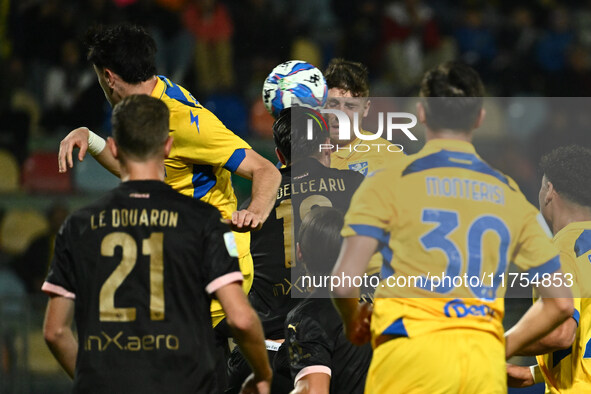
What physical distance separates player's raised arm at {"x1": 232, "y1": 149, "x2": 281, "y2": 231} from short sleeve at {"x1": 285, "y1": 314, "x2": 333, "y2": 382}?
0.55 metres

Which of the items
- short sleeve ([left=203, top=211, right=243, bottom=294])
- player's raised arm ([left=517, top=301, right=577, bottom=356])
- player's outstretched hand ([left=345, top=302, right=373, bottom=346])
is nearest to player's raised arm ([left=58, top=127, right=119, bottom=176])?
short sleeve ([left=203, top=211, right=243, bottom=294])

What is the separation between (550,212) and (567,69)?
8855 mm

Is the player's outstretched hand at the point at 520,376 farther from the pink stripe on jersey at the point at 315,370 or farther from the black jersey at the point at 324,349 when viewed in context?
the pink stripe on jersey at the point at 315,370

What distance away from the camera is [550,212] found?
5051 millimetres

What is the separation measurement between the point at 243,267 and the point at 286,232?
36cm

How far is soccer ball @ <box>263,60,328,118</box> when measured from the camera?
591cm

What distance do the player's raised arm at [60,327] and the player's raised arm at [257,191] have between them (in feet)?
3.28

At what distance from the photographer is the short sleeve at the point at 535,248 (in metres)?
3.82

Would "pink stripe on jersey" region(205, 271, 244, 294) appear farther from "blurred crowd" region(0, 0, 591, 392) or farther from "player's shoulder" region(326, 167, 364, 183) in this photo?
"blurred crowd" region(0, 0, 591, 392)

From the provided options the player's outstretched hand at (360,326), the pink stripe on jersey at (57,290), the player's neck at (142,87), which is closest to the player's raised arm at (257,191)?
the player's neck at (142,87)

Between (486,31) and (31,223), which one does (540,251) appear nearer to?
(31,223)

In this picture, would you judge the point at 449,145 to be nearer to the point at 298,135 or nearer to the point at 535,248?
the point at 535,248

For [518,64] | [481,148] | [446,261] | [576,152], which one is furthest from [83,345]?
[518,64]

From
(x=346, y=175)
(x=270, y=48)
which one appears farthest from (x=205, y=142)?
(x=270, y=48)
